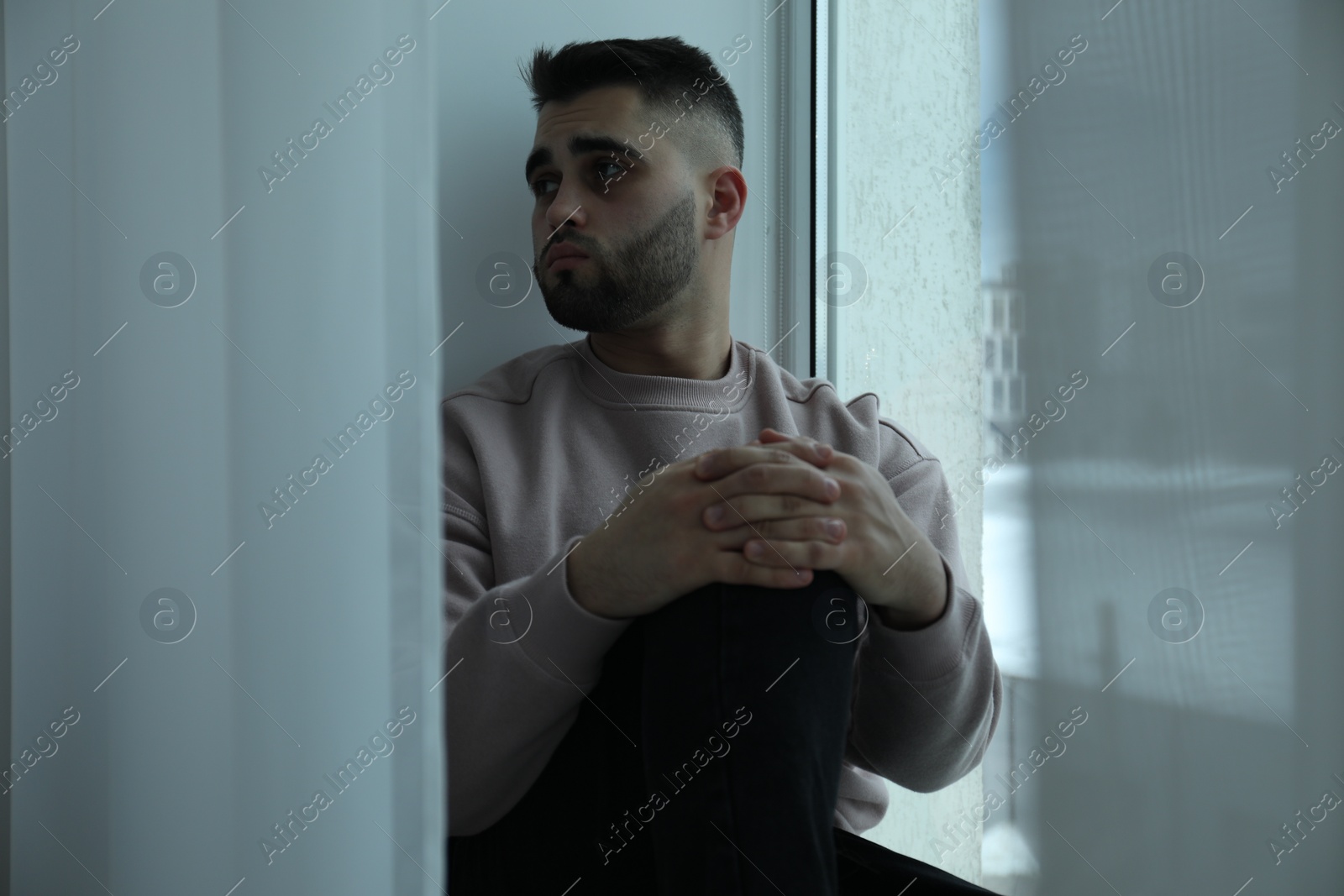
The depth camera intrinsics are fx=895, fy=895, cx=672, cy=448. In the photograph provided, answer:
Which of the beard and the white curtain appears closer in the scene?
the white curtain

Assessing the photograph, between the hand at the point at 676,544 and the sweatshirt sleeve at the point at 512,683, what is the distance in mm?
26

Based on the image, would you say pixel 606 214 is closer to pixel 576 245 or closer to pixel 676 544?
pixel 576 245

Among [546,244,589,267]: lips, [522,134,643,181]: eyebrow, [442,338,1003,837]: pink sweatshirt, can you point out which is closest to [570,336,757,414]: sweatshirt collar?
[442,338,1003,837]: pink sweatshirt

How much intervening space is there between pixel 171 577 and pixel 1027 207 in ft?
2.91

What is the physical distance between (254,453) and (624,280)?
0.62 metres

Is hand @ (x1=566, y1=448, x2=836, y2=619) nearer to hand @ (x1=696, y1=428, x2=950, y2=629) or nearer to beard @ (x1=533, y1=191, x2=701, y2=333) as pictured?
hand @ (x1=696, y1=428, x2=950, y2=629)

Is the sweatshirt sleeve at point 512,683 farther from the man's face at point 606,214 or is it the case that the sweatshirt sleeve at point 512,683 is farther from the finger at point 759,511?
the man's face at point 606,214

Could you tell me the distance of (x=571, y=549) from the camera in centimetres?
77

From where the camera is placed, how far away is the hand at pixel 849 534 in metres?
0.69

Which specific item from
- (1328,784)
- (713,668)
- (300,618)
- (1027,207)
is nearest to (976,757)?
(1328,784)

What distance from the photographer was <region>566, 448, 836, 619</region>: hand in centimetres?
68

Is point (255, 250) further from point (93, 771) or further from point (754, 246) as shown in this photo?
point (754, 246)

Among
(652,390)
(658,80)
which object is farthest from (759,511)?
(658,80)

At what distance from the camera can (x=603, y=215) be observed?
1.10 meters
